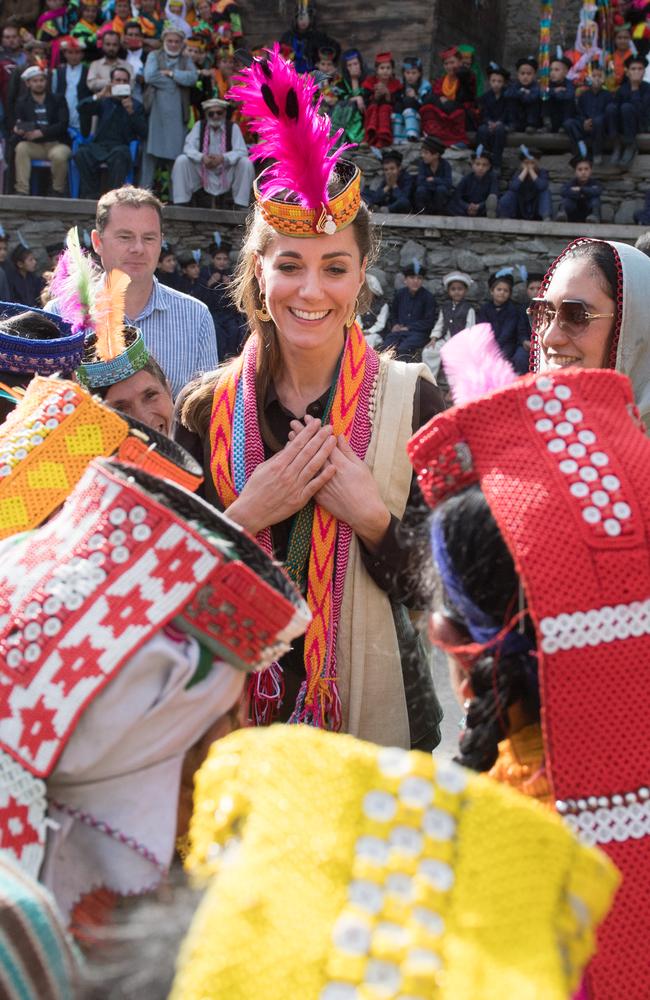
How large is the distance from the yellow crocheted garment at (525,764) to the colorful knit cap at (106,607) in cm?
37

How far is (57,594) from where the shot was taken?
4.66 ft

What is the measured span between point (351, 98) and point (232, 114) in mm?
1815

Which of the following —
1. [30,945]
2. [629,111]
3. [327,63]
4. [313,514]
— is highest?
[327,63]

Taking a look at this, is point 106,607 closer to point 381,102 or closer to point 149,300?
point 149,300

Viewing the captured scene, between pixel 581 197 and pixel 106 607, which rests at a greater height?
pixel 581 197

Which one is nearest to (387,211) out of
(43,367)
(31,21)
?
(31,21)

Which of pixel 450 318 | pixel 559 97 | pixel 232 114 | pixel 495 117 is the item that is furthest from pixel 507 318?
pixel 232 114

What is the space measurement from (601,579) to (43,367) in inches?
64.5

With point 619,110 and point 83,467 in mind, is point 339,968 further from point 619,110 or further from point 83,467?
point 619,110

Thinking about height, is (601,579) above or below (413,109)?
below

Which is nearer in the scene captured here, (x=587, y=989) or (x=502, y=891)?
(x=502, y=891)

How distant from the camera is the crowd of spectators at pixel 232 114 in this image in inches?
627

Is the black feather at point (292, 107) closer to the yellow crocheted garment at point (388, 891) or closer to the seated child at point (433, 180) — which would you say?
the yellow crocheted garment at point (388, 891)

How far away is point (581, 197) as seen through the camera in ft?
51.3
